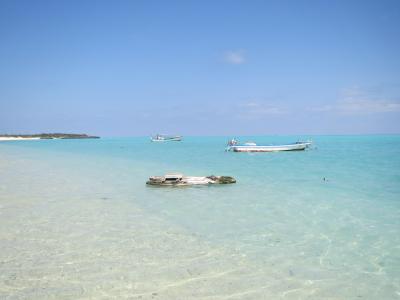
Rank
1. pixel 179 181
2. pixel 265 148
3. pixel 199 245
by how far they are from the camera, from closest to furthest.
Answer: pixel 199 245, pixel 179 181, pixel 265 148

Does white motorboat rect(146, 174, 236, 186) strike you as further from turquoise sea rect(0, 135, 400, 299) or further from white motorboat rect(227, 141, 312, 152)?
white motorboat rect(227, 141, 312, 152)

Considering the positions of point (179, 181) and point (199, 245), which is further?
point (179, 181)

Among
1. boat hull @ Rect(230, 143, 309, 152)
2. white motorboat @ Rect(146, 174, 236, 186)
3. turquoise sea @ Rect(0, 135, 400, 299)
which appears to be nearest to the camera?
turquoise sea @ Rect(0, 135, 400, 299)

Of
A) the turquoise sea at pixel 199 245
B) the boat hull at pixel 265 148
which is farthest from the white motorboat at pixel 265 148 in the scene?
the turquoise sea at pixel 199 245

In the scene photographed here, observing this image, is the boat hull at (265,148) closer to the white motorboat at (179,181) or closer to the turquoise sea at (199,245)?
the white motorboat at (179,181)

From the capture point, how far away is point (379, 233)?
32.3 feet

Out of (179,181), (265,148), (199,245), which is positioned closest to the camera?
(199,245)

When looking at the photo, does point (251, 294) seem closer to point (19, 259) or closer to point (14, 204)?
point (19, 259)

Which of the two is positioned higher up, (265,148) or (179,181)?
(265,148)

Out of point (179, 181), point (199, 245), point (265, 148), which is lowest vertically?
point (199, 245)

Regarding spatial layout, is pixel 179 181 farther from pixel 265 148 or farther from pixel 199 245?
pixel 265 148

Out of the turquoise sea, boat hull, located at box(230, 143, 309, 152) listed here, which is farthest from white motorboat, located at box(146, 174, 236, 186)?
boat hull, located at box(230, 143, 309, 152)

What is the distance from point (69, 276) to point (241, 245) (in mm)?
4051

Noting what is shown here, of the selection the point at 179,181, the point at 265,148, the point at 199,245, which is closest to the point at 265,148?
the point at 265,148
